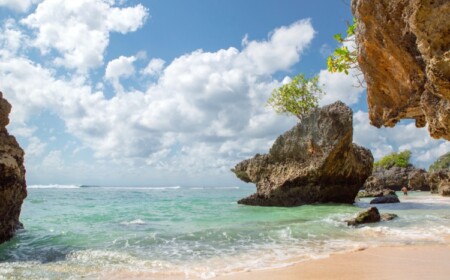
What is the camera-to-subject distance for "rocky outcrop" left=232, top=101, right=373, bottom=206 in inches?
853

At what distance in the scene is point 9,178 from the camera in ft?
31.4

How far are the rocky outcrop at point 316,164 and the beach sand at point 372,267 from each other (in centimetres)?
1407

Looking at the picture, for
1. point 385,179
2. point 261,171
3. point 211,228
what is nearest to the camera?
point 211,228

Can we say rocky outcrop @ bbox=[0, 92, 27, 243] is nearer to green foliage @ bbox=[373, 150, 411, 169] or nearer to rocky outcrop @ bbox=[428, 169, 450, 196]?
rocky outcrop @ bbox=[428, 169, 450, 196]

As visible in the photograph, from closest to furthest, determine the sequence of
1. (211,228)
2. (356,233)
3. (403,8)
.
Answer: (403,8) < (356,233) < (211,228)

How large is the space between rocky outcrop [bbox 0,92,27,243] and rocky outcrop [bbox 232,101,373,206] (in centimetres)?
1550

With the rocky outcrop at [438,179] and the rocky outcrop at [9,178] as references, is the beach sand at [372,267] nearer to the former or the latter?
the rocky outcrop at [9,178]

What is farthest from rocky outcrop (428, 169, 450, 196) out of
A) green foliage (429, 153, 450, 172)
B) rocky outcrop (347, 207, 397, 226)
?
green foliage (429, 153, 450, 172)

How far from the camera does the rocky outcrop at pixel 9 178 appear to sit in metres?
9.46

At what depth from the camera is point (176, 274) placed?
22.1ft

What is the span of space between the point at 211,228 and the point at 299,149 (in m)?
12.3

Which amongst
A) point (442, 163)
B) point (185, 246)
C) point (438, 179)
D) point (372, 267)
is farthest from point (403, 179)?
point (372, 267)

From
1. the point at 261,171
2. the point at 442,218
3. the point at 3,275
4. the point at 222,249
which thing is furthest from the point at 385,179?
the point at 3,275

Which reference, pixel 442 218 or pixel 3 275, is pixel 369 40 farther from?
pixel 442 218
